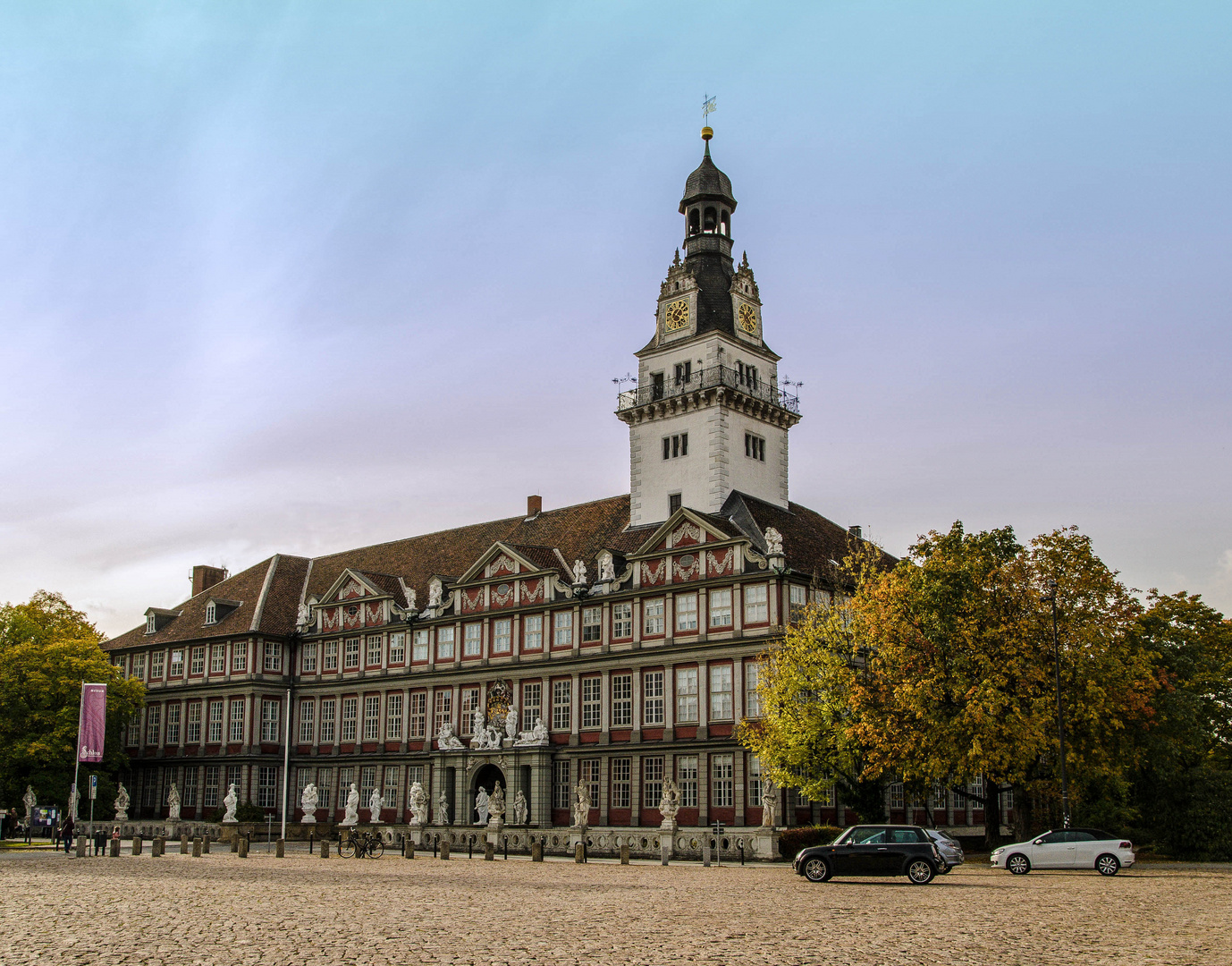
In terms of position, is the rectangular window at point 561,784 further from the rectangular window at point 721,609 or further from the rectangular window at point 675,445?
the rectangular window at point 675,445

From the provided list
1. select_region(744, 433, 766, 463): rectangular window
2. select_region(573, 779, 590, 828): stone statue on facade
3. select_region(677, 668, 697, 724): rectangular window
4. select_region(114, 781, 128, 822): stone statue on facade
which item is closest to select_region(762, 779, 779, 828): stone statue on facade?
select_region(573, 779, 590, 828): stone statue on facade

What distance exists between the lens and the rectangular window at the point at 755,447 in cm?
6359

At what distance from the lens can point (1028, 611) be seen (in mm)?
43656

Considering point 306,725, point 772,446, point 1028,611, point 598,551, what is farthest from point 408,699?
point 1028,611

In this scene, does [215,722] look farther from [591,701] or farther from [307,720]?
[591,701]

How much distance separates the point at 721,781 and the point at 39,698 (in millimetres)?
36610

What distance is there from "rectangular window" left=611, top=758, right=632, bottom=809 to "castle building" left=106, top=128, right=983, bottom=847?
0.10 meters

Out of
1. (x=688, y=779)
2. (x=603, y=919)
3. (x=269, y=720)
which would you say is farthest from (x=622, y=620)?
(x=603, y=919)

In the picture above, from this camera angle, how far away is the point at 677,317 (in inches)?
2581

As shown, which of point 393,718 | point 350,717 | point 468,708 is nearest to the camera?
point 468,708

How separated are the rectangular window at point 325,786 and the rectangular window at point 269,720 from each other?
3.94m

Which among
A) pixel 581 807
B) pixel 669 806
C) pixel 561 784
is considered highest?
pixel 561 784

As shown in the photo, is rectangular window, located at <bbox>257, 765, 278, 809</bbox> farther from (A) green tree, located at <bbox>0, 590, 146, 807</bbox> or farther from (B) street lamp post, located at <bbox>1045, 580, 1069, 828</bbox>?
(B) street lamp post, located at <bbox>1045, 580, 1069, 828</bbox>

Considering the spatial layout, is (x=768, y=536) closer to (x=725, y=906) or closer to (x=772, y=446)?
(x=772, y=446)
